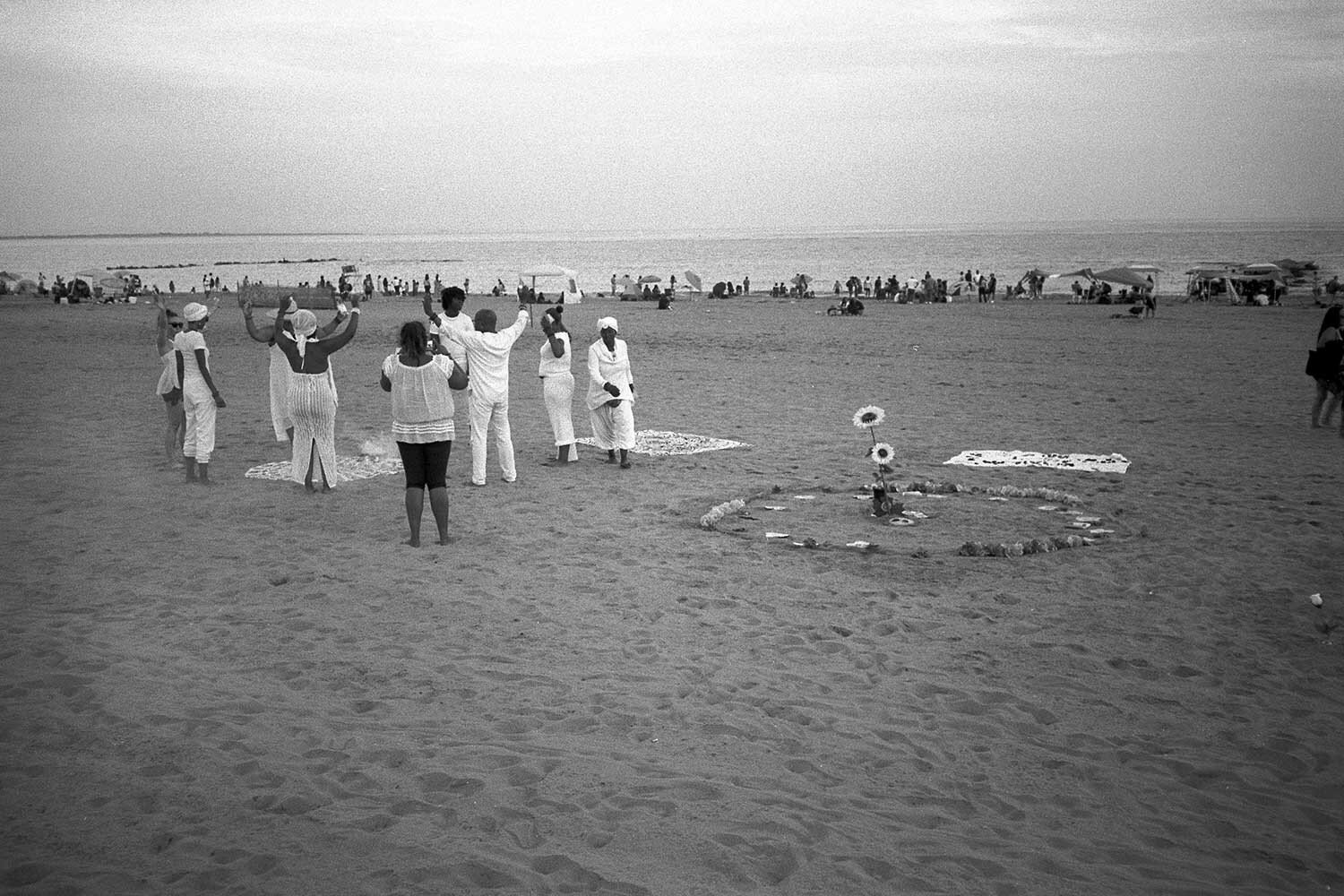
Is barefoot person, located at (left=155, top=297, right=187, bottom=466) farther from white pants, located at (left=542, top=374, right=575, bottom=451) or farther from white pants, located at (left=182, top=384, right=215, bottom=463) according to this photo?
white pants, located at (left=542, top=374, right=575, bottom=451)

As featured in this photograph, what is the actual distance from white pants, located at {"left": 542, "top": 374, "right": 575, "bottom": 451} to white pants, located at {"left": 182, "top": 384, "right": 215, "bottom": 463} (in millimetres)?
3530

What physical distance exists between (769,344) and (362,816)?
2320 centimetres

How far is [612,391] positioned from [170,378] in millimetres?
4741

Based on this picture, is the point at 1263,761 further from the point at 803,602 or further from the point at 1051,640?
the point at 803,602

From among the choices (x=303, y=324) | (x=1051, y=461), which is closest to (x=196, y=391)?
(x=303, y=324)

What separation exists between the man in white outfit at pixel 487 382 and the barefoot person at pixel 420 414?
2.24 m

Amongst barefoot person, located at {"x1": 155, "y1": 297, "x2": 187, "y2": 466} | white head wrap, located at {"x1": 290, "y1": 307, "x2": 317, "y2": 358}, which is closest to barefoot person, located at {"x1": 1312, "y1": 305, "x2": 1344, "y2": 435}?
white head wrap, located at {"x1": 290, "y1": 307, "x2": 317, "y2": 358}

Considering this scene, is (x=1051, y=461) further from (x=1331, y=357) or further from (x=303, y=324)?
(x=303, y=324)

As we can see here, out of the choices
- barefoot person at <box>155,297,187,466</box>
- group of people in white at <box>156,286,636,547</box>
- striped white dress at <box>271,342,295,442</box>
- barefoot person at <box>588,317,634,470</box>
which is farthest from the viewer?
striped white dress at <box>271,342,295,442</box>

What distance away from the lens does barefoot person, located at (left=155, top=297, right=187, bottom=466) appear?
1123cm

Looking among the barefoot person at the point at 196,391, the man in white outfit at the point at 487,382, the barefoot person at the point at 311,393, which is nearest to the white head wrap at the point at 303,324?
the barefoot person at the point at 311,393

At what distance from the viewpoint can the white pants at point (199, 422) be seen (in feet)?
35.8

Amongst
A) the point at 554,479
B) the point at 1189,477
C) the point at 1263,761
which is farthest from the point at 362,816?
the point at 1189,477

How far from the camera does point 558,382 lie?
11.9 metres
